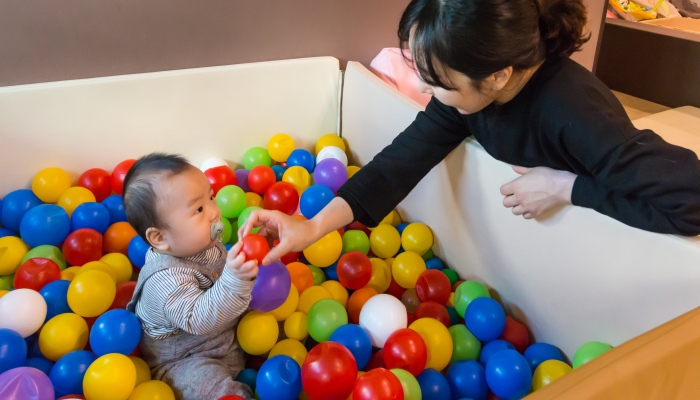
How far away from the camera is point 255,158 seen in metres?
1.62

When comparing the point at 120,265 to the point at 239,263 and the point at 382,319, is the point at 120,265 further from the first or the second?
the point at 382,319

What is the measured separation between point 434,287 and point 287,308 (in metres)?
0.34

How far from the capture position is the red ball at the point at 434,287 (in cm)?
120

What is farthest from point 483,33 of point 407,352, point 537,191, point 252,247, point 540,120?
point 407,352

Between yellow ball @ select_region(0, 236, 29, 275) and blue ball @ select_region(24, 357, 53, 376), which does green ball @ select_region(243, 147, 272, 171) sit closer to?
yellow ball @ select_region(0, 236, 29, 275)

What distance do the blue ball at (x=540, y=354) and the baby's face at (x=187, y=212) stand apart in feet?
2.24

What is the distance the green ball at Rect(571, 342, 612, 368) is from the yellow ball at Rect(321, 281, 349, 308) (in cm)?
51

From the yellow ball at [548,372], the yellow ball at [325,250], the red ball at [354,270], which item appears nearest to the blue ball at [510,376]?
the yellow ball at [548,372]

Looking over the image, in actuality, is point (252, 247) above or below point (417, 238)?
above

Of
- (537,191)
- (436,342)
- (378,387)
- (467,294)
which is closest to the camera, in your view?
(378,387)

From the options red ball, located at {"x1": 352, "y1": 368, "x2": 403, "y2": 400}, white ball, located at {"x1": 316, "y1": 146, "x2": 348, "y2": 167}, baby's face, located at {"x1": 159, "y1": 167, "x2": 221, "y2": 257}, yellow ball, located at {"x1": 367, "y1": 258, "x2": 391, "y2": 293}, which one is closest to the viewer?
red ball, located at {"x1": 352, "y1": 368, "x2": 403, "y2": 400}

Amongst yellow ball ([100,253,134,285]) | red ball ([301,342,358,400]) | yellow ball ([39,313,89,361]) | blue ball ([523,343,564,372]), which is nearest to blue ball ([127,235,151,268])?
yellow ball ([100,253,134,285])

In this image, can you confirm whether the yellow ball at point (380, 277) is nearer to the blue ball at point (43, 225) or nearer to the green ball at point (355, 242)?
the green ball at point (355, 242)

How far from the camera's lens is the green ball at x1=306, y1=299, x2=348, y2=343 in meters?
1.08
